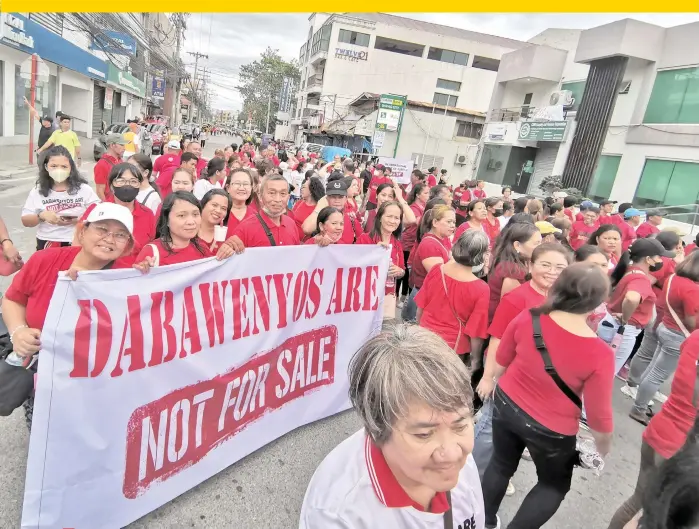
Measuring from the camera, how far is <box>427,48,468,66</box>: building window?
46844 millimetres

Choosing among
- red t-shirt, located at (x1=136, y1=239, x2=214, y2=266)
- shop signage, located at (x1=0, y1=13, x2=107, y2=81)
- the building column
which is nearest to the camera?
red t-shirt, located at (x1=136, y1=239, x2=214, y2=266)

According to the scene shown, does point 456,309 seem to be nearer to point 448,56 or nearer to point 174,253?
point 174,253

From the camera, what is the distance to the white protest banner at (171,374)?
1907 mm

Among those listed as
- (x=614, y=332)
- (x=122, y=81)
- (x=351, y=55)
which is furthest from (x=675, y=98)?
(x=351, y=55)

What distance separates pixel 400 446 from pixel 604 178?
791 inches

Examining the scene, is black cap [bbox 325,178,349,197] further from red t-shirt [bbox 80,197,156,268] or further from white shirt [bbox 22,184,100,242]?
white shirt [bbox 22,184,100,242]

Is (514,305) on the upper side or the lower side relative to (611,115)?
lower

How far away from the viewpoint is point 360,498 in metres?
1.17

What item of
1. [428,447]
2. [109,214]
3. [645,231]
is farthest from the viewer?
[645,231]

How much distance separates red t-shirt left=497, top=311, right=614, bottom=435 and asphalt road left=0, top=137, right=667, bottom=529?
1098mm

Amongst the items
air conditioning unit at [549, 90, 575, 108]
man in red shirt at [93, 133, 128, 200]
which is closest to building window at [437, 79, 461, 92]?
air conditioning unit at [549, 90, 575, 108]

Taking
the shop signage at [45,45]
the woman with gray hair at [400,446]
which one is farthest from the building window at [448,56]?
the woman with gray hair at [400,446]

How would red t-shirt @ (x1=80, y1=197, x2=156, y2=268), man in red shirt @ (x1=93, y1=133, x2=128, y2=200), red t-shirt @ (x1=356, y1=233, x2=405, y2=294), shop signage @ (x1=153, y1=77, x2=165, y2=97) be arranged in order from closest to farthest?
1. red t-shirt @ (x1=80, y1=197, x2=156, y2=268)
2. red t-shirt @ (x1=356, y1=233, x2=405, y2=294)
3. man in red shirt @ (x1=93, y1=133, x2=128, y2=200)
4. shop signage @ (x1=153, y1=77, x2=165, y2=97)

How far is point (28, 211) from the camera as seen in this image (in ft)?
12.3
